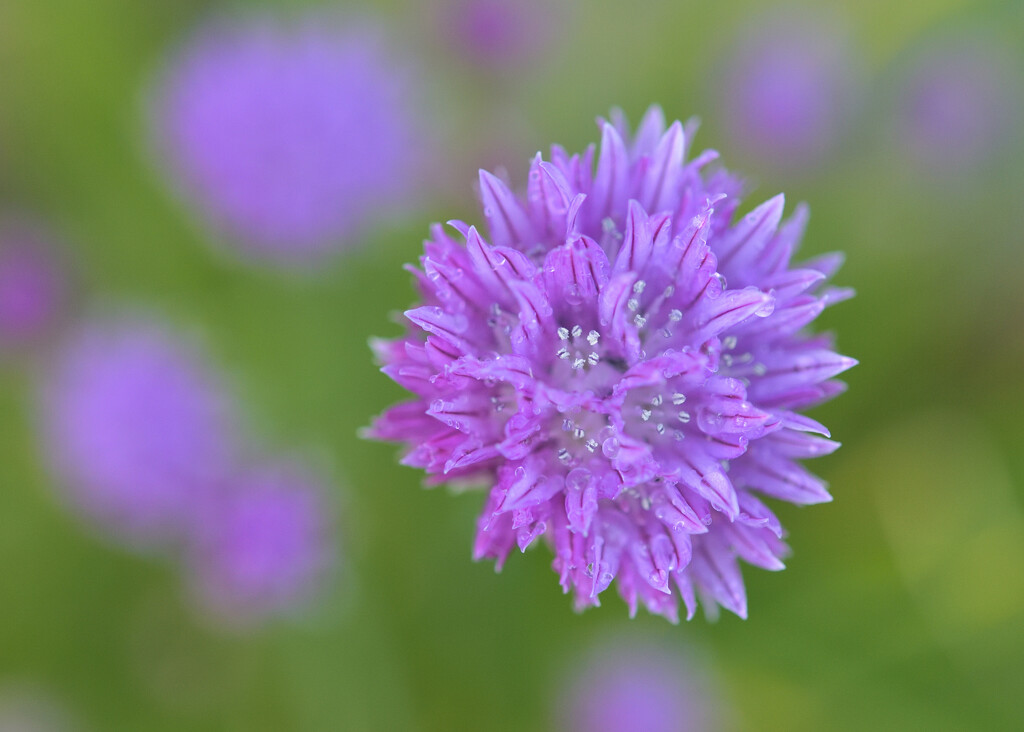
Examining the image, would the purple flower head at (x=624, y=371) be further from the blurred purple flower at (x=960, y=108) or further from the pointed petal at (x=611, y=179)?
the blurred purple flower at (x=960, y=108)

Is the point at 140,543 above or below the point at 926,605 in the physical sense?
above

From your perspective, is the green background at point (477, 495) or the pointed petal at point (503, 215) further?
the green background at point (477, 495)

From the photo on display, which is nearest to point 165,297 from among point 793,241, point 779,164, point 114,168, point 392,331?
point 114,168

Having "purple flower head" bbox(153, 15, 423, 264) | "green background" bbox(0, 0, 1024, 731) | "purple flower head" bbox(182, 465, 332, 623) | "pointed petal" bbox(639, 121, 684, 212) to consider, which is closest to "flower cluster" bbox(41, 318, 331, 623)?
"purple flower head" bbox(182, 465, 332, 623)

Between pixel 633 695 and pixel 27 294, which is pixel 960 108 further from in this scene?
pixel 27 294

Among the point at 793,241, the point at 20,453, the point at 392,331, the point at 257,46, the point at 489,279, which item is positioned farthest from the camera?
the point at 20,453

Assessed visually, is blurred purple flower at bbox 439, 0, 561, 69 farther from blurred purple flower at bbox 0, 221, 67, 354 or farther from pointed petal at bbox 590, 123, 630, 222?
pointed petal at bbox 590, 123, 630, 222

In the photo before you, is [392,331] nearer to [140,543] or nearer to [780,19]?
[140,543]

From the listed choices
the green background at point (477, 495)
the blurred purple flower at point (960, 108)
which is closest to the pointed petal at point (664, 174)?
the green background at point (477, 495)
